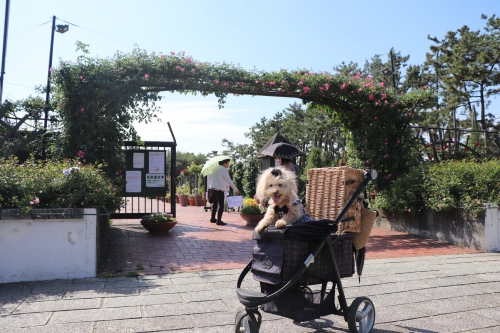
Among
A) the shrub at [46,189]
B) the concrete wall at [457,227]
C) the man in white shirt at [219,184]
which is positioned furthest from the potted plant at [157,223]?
the concrete wall at [457,227]

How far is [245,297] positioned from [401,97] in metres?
9.41

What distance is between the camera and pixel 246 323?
3.16m

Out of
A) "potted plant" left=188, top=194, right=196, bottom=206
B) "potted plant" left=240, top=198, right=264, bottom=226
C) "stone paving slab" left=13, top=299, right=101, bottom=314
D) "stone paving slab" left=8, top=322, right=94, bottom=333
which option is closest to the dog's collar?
"stone paving slab" left=8, top=322, right=94, bottom=333

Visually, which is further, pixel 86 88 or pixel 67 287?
pixel 86 88

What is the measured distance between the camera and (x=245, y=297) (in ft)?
9.99

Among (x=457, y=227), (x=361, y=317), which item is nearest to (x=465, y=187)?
(x=457, y=227)

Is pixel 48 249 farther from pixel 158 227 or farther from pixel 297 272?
pixel 297 272

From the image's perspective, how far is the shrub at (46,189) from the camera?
524 cm

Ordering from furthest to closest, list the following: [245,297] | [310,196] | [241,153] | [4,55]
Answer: [241,153]
[4,55]
[310,196]
[245,297]

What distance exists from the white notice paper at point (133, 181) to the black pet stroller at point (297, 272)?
23.5 ft

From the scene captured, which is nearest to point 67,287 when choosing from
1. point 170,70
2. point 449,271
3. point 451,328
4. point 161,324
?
point 161,324

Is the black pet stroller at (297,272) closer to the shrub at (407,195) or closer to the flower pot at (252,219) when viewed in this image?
the shrub at (407,195)

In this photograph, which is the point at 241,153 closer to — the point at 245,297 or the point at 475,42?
the point at 475,42

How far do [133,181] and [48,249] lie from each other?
4.76 m
